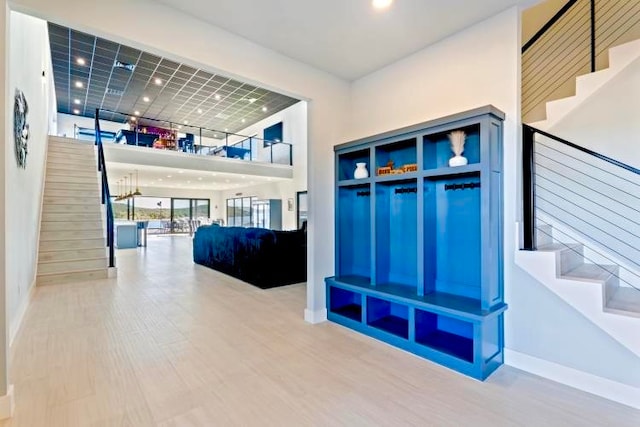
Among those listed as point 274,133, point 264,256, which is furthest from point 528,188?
point 274,133

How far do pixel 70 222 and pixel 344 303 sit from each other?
587 cm

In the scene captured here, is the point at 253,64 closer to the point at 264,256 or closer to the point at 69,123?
the point at 264,256

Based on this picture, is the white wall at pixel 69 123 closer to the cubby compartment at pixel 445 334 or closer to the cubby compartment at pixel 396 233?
the cubby compartment at pixel 396 233

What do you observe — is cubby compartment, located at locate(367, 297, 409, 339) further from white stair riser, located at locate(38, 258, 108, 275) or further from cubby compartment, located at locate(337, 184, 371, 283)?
white stair riser, located at locate(38, 258, 108, 275)

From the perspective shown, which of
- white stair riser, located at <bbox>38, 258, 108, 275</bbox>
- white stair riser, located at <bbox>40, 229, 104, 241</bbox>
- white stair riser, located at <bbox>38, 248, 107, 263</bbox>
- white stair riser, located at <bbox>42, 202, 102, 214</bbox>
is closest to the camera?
white stair riser, located at <bbox>38, 258, 108, 275</bbox>

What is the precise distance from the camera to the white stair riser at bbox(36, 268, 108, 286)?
5.19 meters

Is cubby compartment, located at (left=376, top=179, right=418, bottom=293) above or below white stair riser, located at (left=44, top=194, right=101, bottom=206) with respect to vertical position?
below

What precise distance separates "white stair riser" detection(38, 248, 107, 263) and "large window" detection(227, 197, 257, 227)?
8.88 m

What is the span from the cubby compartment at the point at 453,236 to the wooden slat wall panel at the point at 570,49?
1.72m

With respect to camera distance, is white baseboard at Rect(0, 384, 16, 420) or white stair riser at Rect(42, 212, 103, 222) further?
white stair riser at Rect(42, 212, 103, 222)

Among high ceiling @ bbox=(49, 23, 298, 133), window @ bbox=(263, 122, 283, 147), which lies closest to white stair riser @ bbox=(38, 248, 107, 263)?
high ceiling @ bbox=(49, 23, 298, 133)

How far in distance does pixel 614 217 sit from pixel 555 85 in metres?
1.74

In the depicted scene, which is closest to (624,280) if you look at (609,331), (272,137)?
(609,331)

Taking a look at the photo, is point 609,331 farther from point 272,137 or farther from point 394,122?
point 272,137
